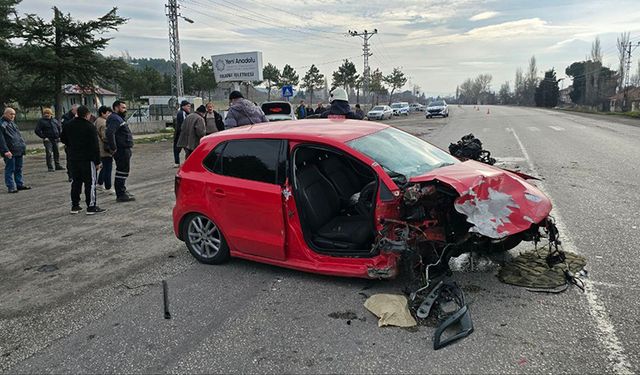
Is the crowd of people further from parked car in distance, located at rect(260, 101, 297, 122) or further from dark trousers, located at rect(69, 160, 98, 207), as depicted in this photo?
parked car in distance, located at rect(260, 101, 297, 122)

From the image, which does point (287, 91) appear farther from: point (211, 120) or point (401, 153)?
point (401, 153)

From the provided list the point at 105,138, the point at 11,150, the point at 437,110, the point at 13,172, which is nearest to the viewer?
the point at 105,138

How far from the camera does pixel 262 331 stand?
139 inches

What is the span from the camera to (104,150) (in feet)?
28.9

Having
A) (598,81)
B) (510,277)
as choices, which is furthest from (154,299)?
(598,81)

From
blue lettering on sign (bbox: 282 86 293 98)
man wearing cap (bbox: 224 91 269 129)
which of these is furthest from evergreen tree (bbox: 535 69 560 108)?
man wearing cap (bbox: 224 91 269 129)

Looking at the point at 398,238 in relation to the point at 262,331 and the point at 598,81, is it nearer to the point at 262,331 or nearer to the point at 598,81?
the point at 262,331

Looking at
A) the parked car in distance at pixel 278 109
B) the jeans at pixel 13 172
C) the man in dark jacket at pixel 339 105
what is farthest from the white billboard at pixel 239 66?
the man in dark jacket at pixel 339 105

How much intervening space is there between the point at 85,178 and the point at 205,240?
12.0 feet

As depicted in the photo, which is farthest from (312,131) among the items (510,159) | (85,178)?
(510,159)

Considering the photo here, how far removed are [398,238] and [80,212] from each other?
614cm

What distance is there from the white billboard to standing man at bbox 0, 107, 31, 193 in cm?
2245

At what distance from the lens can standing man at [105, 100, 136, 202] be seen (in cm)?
827

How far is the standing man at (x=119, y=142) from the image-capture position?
8.27m
